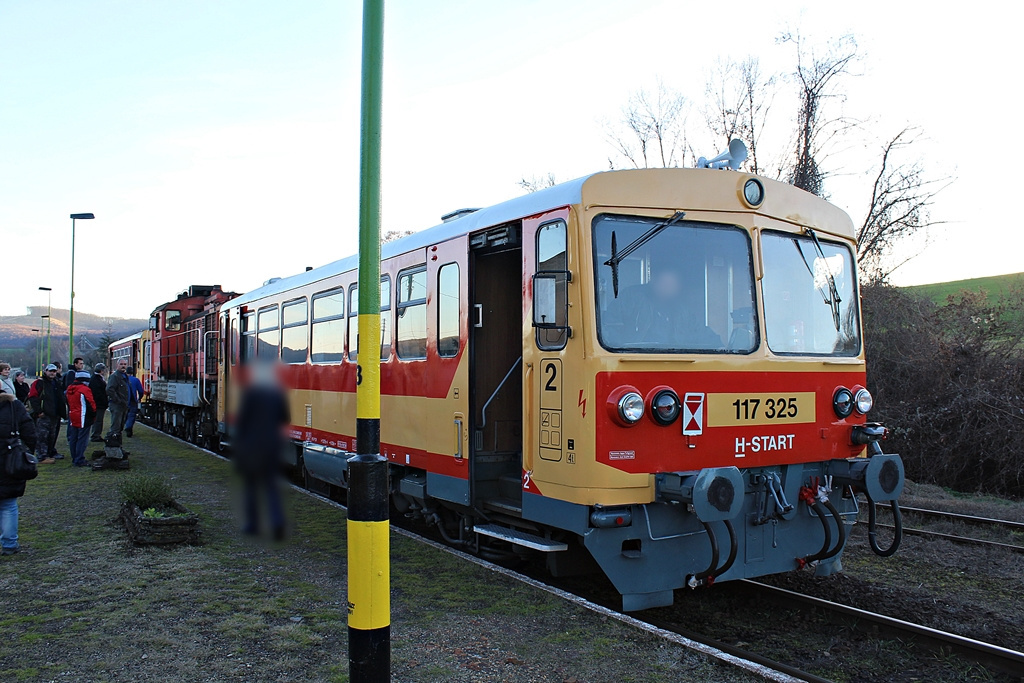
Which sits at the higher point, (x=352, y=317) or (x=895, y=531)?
(x=352, y=317)

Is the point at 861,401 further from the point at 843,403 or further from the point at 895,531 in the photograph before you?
the point at 895,531

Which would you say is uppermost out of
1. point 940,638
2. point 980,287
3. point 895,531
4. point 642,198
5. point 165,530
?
point 980,287

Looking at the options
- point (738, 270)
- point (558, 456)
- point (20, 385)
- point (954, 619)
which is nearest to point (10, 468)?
point (558, 456)

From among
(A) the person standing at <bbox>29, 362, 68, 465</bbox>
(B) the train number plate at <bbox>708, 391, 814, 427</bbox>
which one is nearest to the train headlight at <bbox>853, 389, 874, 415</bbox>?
(B) the train number plate at <bbox>708, 391, 814, 427</bbox>

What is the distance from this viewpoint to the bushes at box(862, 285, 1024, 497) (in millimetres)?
13586

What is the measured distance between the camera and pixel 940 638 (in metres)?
5.32

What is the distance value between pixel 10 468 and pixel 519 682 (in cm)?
526

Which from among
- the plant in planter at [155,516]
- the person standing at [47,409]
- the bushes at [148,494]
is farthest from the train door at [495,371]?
the person standing at [47,409]

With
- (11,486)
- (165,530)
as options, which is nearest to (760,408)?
(165,530)

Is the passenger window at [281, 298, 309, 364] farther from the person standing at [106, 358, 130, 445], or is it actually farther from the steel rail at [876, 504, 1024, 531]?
the person standing at [106, 358, 130, 445]

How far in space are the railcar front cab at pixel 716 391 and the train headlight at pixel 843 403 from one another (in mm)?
16

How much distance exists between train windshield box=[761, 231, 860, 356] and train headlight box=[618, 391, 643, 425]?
137 centimetres

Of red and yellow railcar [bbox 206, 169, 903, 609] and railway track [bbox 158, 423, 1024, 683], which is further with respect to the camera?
red and yellow railcar [bbox 206, 169, 903, 609]

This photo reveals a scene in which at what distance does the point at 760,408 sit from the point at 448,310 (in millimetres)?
2790
